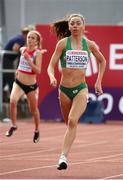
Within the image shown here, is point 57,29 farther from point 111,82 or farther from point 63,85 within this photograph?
point 111,82

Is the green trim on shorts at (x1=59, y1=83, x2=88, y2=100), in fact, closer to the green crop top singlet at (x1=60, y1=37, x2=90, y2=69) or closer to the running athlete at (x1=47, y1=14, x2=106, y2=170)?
the running athlete at (x1=47, y1=14, x2=106, y2=170)

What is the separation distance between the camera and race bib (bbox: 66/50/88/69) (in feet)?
34.1

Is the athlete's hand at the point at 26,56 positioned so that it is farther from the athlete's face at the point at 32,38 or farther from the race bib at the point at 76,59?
the race bib at the point at 76,59

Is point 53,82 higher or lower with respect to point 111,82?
higher

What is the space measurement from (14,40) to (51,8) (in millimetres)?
8702

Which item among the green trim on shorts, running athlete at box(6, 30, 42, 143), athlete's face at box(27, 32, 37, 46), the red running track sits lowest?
the red running track

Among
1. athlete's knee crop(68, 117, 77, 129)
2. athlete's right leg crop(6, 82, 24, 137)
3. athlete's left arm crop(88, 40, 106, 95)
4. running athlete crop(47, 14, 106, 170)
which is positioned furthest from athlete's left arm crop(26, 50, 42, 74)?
athlete's knee crop(68, 117, 77, 129)

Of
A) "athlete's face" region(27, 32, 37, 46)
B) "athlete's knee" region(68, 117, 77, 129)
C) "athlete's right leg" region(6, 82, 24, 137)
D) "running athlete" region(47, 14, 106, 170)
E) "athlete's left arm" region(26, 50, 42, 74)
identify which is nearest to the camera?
"athlete's knee" region(68, 117, 77, 129)

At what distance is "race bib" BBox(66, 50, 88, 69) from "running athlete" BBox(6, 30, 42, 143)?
13.0 feet

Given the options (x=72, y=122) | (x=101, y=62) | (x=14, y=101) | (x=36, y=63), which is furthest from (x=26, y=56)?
(x=72, y=122)

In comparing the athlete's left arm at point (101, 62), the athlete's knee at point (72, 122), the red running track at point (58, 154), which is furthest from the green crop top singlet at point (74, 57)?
the red running track at point (58, 154)

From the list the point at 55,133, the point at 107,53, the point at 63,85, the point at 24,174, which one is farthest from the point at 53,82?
the point at 107,53

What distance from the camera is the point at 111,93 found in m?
19.7

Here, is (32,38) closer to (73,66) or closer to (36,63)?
(36,63)
